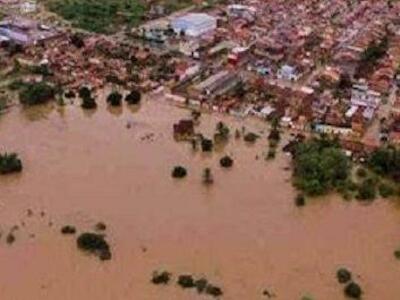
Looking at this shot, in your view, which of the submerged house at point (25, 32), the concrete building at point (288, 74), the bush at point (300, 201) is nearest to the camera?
the bush at point (300, 201)

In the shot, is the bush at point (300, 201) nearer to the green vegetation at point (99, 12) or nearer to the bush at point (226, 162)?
the bush at point (226, 162)

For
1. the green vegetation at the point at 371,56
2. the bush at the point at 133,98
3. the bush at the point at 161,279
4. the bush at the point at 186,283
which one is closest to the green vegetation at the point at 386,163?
the green vegetation at the point at 371,56

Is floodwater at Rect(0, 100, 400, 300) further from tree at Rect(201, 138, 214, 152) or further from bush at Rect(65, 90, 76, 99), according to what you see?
bush at Rect(65, 90, 76, 99)

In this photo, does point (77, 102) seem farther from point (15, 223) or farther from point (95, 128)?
point (15, 223)

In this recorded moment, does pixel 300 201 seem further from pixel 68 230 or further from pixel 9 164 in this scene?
pixel 9 164

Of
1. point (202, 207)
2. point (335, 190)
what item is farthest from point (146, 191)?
point (335, 190)

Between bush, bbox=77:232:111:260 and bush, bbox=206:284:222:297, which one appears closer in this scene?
bush, bbox=206:284:222:297

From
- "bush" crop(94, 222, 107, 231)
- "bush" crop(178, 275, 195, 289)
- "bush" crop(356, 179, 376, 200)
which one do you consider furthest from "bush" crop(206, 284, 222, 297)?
"bush" crop(356, 179, 376, 200)
